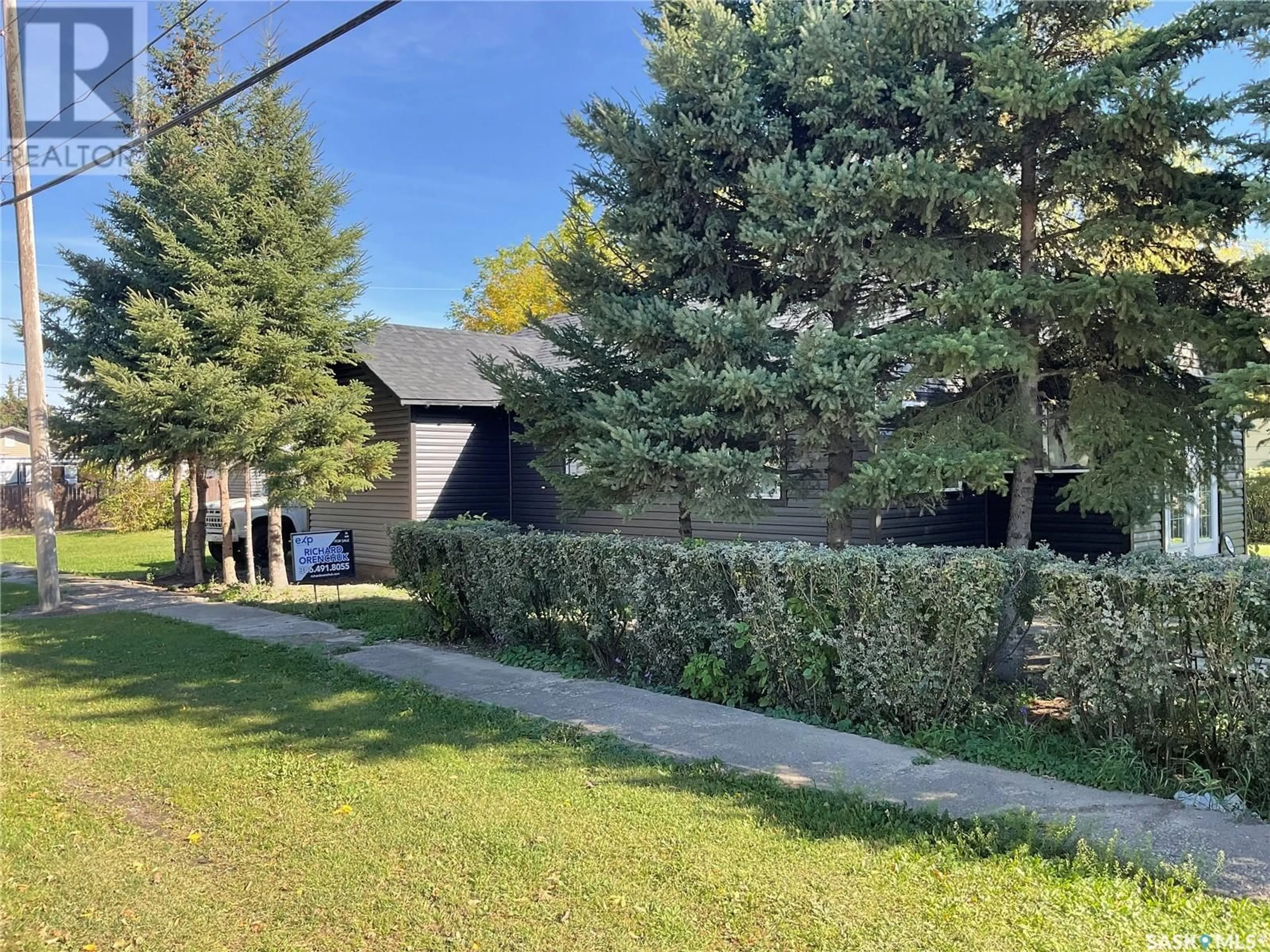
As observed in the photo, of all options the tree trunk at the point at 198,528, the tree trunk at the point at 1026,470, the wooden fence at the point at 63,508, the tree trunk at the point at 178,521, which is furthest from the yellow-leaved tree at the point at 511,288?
the tree trunk at the point at 1026,470

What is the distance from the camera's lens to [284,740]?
5.73m

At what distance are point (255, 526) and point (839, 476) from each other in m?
12.6

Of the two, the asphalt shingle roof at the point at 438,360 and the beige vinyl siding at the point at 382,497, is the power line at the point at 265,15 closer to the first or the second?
the asphalt shingle roof at the point at 438,360

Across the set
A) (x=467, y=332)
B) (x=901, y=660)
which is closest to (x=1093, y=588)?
(x=901, y=660)

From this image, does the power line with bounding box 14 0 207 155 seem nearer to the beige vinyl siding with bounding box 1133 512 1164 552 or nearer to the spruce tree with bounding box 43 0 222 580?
the spruce tree with bounding box 43 0 222 580

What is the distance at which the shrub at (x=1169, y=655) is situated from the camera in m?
4.33

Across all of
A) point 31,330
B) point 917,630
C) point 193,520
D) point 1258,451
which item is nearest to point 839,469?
point 917,630

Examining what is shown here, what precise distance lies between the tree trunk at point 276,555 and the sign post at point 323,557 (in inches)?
132

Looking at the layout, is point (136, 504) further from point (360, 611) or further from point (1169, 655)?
point (1169, 655)

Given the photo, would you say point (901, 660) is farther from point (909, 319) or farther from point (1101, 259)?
point (1101, 259)

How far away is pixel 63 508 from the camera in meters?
30.0

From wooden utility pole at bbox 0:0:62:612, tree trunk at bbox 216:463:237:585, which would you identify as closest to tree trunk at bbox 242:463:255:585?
tree trunk at bbox 216:463:237:585

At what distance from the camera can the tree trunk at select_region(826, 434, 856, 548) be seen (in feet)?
26.2

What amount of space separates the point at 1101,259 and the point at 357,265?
1051cm
